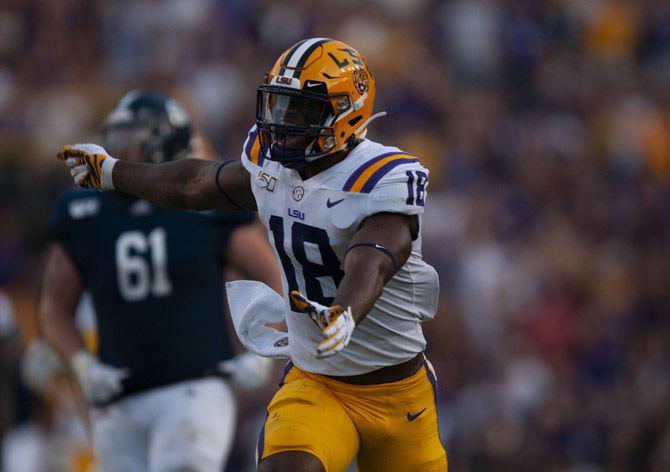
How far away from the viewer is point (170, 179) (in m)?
4.59

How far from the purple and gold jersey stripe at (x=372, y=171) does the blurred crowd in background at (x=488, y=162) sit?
4.14m

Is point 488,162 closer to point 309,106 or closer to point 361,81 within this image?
point 361,81

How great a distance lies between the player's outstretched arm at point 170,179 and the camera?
14.8 ft

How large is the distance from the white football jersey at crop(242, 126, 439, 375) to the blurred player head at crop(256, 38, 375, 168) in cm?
9

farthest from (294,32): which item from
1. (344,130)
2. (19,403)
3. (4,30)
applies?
(344,130)

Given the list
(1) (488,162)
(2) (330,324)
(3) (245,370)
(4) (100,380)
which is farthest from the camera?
(1) (488,162)

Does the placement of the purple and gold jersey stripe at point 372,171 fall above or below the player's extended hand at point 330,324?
above

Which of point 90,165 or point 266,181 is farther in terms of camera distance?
point 90,165

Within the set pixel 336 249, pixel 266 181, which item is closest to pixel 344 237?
pixel 336 249

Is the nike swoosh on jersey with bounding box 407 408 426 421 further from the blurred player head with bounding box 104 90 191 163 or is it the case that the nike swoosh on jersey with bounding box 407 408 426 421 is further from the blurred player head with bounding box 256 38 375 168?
the blurred player head with bounding box 104 90 191 163

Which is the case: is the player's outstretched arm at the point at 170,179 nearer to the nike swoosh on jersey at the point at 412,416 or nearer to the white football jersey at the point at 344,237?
the white football jersey at the point at 344,237

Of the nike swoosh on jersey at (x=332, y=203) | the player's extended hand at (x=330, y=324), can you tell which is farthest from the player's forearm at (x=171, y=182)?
the player's extended hand at (x=330, y=324)

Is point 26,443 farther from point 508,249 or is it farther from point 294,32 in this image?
point 294,32

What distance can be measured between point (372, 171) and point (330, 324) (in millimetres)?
764
